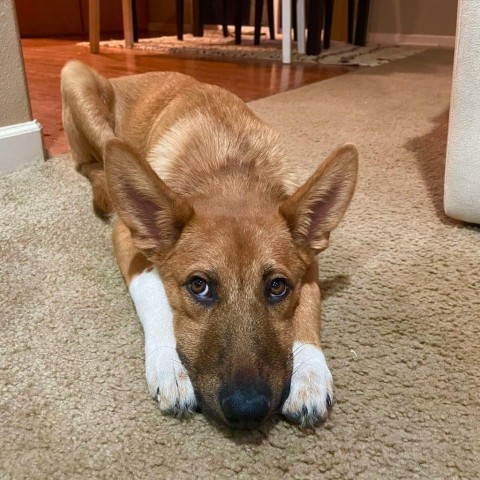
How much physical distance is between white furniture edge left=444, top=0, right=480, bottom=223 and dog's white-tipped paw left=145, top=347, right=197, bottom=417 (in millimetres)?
1326

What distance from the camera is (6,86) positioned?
8.84 ft

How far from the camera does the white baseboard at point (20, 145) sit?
2.77 metres

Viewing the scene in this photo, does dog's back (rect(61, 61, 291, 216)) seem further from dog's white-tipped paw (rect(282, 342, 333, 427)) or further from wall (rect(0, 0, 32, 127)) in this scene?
dog's white-tipped paw (rect(282, 342, 333, 427))

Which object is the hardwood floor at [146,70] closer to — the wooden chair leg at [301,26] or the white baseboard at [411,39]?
the wooden chair leg at [301,26]

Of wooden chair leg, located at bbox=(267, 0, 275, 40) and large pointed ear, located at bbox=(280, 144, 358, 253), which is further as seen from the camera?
wooden chair leg, located at bbox=(267, 0, 275, 40)

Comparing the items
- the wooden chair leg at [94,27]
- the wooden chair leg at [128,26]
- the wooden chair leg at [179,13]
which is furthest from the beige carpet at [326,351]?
the wooden chair leg at [179,13]

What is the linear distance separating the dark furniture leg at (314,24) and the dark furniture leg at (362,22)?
3.84ft

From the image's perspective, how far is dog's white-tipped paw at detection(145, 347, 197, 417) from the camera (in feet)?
4.31

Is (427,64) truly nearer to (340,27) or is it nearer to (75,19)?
(340,27)

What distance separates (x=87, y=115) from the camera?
2.72 metres

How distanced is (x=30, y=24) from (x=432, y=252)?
9.59m

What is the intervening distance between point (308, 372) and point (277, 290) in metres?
0.22

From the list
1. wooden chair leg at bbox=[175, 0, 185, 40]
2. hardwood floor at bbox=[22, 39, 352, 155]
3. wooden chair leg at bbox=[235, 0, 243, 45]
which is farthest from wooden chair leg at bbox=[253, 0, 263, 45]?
hardwood floor at bbox=[22, 39, 352, 155]

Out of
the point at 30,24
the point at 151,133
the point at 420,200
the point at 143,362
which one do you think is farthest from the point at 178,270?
the point at 30,24
